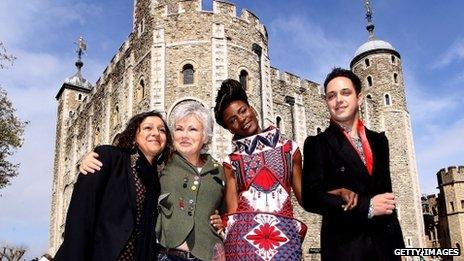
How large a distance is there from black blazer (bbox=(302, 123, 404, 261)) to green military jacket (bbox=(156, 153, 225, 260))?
79cm

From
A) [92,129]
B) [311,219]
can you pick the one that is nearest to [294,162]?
[311,219]

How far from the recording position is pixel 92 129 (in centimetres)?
2541

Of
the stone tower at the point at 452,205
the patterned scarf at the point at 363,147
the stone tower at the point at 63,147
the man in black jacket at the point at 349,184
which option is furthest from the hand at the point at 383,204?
the stone tower at the point at 452,205

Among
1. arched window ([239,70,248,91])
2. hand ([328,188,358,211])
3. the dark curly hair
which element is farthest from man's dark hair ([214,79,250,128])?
arched window ([239,70,248,91])

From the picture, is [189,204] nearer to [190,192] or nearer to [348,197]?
[190,192]

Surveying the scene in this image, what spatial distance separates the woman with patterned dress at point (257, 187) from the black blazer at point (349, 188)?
0.32 meters

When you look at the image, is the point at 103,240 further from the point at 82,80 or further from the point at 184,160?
the point at 82,80

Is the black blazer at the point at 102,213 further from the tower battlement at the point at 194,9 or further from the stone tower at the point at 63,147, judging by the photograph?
the stone tower at the point at 63,147

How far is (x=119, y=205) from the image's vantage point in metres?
3.15

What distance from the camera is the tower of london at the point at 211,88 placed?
1770 centimetres

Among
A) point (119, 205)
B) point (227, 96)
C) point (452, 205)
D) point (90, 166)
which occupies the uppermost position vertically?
point (452, 205)

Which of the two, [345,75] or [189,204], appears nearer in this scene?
[345,75]

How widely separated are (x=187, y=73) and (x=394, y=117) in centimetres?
1495

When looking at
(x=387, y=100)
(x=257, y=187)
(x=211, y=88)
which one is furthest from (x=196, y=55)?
(x=257, y=187)
